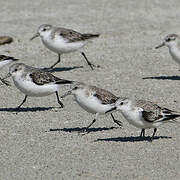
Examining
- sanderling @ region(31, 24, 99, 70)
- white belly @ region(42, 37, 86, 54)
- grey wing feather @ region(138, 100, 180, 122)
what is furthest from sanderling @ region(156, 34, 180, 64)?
grey wing feather @ region(138, 100, 180, 122)

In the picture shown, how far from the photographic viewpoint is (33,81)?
12.5 meters

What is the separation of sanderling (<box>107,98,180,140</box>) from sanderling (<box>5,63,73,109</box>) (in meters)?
2.30

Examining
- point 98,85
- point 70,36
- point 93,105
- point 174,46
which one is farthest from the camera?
point 70,36

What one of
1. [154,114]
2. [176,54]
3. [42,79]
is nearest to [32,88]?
[42,79]

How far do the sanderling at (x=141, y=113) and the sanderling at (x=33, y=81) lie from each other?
7.55ft

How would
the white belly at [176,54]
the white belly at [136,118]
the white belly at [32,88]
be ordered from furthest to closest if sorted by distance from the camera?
the white belly at [176,54] < the white belly at [32,88] < the white belly at [136,118]

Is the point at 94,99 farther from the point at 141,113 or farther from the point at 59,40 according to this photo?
the point at 59,40

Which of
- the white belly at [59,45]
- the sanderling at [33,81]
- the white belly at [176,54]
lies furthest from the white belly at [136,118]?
the white belly at [59,45]

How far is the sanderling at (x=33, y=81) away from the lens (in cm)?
1248

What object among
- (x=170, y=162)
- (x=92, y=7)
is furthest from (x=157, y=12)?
(x=170, y=162)

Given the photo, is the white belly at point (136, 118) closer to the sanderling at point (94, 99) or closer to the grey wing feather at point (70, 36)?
the sanderling at point (94, 99)

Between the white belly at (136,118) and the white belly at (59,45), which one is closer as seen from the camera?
the white belly at (136,118)

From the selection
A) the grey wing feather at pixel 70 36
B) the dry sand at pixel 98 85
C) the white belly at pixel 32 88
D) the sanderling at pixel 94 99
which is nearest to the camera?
the dry sand at pixel 98 85

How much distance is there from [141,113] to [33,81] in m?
3.02
